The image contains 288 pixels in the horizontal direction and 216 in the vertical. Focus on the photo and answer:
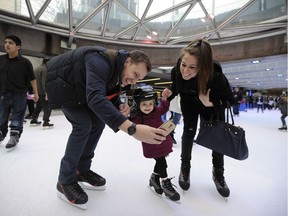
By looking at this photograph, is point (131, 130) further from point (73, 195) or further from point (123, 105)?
point (73, 195)

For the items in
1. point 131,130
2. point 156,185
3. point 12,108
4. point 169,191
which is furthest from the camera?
point 12,108

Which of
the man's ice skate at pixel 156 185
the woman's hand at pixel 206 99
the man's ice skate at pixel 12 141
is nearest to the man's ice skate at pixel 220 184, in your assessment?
the man's ice skate at pixel 156 185

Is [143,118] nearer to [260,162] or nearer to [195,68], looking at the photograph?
[195,68]

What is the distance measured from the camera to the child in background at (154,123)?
167cm

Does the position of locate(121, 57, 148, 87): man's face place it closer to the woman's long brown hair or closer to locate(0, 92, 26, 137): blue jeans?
the woman's long brown hair

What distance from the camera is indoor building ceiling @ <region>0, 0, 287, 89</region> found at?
5.73m

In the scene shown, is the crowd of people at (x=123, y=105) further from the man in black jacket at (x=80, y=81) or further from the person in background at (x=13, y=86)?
the person in background at (x=13, y=86)

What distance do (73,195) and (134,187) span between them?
55cm

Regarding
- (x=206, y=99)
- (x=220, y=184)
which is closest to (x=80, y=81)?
(x=206, y=99)

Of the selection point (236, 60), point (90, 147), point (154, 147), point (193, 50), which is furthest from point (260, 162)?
point (236, 60)

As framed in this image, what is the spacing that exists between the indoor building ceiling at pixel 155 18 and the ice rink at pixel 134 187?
458 cm

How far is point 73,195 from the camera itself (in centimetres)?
145

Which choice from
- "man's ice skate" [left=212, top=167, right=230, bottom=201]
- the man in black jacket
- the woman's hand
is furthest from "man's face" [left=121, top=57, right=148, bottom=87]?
"man's ice skate" [left=212, top=167, right=230, bottom=201]

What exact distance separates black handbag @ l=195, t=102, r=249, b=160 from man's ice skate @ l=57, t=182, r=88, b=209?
3.29 ft
